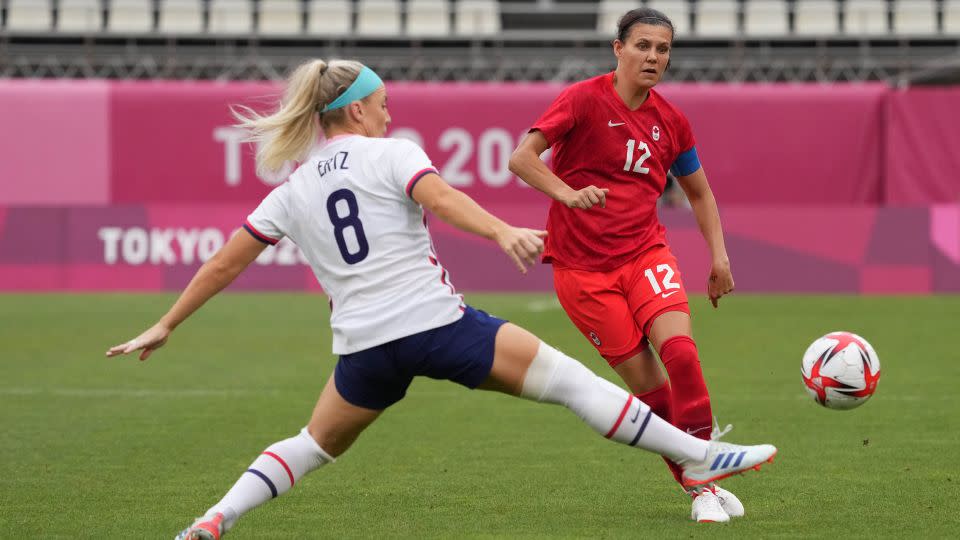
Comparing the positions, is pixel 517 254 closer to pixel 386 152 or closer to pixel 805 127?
pixel 386 152

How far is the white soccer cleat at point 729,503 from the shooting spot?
6.18 metres

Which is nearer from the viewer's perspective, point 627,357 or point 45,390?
point 627,357

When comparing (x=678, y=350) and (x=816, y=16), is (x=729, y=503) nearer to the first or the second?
(x=678, y=350)

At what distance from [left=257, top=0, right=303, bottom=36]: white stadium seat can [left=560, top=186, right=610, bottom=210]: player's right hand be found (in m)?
19.4

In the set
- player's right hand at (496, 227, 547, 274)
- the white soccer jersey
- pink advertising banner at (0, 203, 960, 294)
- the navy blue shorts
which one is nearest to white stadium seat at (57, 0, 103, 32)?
pink advertising banner at (0, 203, 960, 294)

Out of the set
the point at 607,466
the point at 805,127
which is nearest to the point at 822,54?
the point at 805,127

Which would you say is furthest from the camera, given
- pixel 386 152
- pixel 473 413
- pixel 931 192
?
pixel 931 192

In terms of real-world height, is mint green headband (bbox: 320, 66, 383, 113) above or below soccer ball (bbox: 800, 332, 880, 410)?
above

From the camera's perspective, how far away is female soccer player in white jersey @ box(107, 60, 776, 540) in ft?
16.5

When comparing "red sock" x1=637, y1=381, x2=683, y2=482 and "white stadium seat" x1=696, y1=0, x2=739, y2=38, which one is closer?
"red sock" x1=637, y1=381, x2=683, y2=482

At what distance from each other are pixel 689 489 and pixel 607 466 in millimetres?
1569

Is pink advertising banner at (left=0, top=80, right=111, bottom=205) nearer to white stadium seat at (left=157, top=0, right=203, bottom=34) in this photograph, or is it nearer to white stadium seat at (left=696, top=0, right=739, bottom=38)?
white stadium seat at (left=157, top=0, right=203, bottom=34)

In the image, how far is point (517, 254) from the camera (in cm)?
457

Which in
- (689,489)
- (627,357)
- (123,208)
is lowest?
(123,208)
